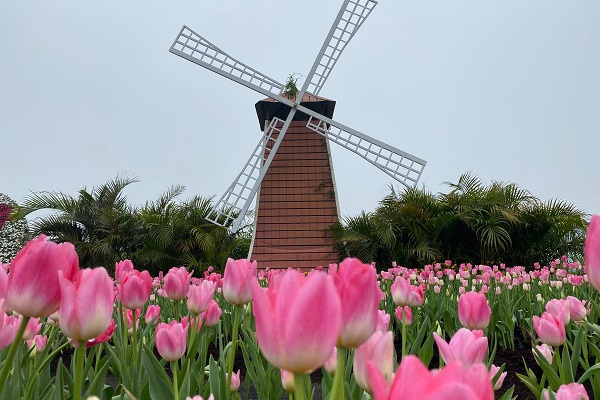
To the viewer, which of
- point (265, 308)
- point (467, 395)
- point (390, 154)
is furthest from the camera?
point (390, 154)

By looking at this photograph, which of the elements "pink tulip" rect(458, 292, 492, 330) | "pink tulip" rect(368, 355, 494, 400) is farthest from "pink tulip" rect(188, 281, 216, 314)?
"pink tulip" rect(368, 355, 494, 400)

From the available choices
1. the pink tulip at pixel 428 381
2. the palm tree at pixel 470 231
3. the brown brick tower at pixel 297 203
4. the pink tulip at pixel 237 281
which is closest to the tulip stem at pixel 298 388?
the pink tulip at pixel 428 381

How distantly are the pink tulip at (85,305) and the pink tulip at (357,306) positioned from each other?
13.4 inches

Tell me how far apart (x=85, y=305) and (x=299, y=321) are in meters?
0.36

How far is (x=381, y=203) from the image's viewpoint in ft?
41.7

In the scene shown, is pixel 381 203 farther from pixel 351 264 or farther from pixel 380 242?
pixel 351 264

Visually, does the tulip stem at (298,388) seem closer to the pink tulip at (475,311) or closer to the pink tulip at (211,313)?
the pink tulip at (475,311)

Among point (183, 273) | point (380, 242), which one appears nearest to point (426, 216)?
point (380, 242)

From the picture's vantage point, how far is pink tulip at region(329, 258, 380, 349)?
2.05 feet

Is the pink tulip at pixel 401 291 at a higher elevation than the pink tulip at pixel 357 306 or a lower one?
higher

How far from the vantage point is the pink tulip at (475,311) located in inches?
58.2

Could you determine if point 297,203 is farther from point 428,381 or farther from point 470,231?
point 428,381

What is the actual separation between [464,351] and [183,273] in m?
1.21

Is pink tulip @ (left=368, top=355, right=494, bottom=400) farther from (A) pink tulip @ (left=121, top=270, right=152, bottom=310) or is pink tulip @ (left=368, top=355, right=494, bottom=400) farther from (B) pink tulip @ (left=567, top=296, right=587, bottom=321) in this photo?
(B) pink tulip @ (left=567, top=296, right=587, bottom=321)
